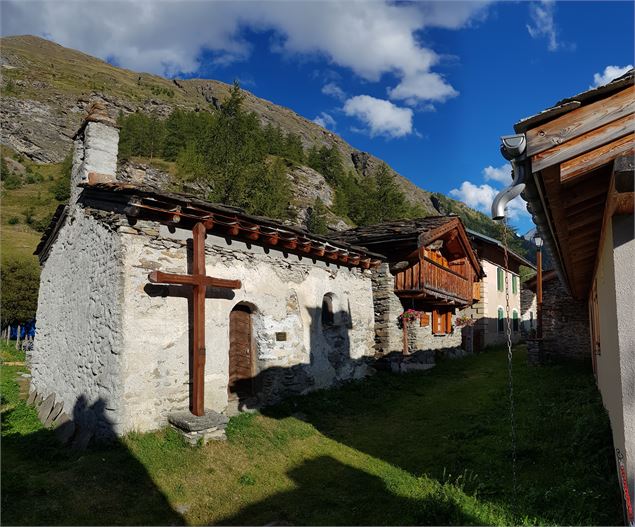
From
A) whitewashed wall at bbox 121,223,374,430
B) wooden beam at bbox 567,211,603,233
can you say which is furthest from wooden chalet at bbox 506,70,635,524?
whitewashed wall at bbox 121,223,374,430

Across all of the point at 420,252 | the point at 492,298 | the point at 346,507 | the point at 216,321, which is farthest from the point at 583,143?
the point at 492,298

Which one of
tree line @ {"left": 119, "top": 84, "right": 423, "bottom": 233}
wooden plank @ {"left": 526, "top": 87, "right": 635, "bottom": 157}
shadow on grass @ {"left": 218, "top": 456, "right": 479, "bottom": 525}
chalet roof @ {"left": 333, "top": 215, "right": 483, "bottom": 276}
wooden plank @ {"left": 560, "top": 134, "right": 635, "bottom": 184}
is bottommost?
shadow on grass @ {"left": 218, "top": 456, "right": 479, "bottom": 525}

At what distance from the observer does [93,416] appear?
7410mm

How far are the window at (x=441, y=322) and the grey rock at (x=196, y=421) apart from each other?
39.3 feet

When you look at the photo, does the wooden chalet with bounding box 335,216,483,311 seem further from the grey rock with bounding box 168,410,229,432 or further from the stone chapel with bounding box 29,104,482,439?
the grey rock with bounding box 168,410,229,432

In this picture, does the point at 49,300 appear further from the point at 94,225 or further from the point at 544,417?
the point at 544,417

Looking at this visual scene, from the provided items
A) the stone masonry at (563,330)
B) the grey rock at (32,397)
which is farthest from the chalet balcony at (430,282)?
the grey rock at (32,397)

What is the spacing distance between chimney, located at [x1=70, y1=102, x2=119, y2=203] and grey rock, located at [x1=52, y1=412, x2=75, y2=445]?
4772 mm

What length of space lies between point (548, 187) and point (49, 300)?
12.3m

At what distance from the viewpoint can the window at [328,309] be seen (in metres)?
12.3

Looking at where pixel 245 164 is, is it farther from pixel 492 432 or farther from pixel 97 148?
pixel 492 432

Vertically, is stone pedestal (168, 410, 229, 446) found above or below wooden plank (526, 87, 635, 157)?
below

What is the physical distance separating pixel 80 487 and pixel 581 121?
6.94 meters

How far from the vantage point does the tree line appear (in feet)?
101
